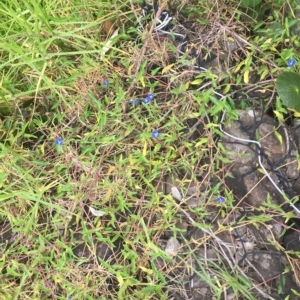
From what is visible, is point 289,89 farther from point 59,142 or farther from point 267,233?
point 59,142

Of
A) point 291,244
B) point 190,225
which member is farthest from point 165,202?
point 291,244

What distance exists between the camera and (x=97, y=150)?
1776 millimetres

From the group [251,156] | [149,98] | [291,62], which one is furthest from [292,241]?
[149,98]

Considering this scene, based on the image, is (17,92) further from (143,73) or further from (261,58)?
(261,58)

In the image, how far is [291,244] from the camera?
61.4 inches

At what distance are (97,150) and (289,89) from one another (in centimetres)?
76

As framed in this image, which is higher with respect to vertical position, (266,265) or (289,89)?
(289,89)

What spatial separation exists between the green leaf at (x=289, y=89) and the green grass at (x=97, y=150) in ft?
0.42

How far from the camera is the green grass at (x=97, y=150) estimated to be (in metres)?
1.65

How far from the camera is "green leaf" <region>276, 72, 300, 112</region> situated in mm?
1576

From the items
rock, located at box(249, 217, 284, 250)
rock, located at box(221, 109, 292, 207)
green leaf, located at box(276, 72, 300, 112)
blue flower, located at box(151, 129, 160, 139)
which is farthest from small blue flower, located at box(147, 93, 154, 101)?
rock, located at box(249, 217, 284, 250)

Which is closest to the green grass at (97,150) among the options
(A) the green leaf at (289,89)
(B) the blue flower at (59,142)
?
(B) the blue flower at (59,142)

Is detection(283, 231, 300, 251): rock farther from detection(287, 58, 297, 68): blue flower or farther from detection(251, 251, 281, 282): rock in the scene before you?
detection(287, 58, 297, 68): blue flower

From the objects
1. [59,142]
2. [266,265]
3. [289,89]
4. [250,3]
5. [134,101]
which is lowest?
[266,265]
